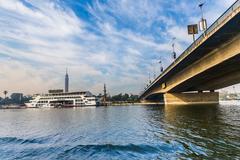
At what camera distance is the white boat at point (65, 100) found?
14770cm

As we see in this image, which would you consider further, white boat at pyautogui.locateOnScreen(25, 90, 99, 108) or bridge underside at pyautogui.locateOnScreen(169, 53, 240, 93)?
white boat at pyautogui.locateOnScreen(25, 90, 99, 108)

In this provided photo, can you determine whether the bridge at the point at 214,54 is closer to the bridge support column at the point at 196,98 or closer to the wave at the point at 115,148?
the bridge support column at the point at 196,98

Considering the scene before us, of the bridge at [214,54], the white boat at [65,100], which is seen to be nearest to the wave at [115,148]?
the bridge at [214,54]

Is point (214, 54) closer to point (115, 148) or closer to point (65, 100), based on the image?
point (115, 148)

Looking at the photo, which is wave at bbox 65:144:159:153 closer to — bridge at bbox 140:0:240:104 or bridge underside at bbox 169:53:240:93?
bridge at bbox 140:0:240:104

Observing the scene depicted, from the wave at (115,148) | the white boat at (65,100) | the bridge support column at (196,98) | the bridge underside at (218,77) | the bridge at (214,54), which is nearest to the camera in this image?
the wave at (115,148)

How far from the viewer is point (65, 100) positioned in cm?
15562

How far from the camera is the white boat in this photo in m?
148

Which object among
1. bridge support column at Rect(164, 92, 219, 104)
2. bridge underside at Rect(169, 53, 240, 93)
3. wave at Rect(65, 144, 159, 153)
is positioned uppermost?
bridge underside at Rect(169, 53, 240, 93)

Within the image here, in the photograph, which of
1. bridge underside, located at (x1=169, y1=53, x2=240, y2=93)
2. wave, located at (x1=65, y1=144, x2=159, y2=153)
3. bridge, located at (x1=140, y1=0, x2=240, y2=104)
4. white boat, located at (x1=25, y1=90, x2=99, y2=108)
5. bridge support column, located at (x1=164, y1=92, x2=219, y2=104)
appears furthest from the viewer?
white boat, located at (x1=25, y1=90, x2=99, y2=108)

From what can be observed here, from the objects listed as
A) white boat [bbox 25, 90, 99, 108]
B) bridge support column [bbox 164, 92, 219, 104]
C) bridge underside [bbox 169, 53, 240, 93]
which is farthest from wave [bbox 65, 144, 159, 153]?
white boat [bbox 25, 90, 99, 108]

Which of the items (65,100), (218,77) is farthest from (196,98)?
(65,100)

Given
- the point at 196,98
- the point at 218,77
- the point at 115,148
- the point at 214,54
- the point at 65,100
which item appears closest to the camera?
the point at 115,148

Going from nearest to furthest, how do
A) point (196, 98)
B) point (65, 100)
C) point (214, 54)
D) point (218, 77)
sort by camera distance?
1. point (214, 54)
2. point (218, 77)
3. point (196, 98)
4. point (65, 100)
